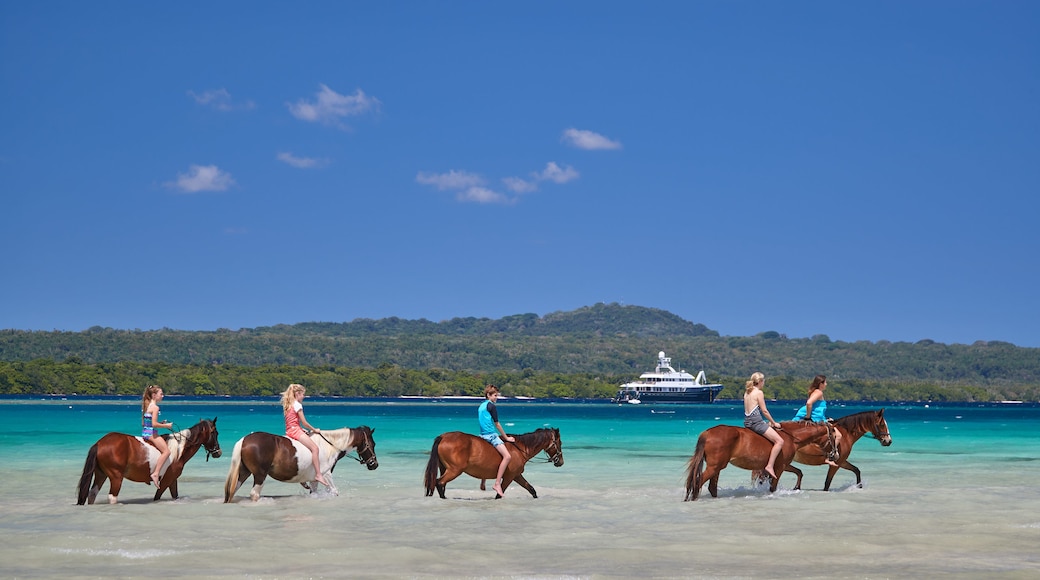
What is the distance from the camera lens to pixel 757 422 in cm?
1789

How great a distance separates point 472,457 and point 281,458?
2.75 meters

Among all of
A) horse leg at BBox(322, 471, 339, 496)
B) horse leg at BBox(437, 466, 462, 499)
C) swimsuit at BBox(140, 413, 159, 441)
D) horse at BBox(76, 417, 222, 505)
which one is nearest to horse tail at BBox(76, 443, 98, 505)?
horse at BBox(76, 417, 222, 505)

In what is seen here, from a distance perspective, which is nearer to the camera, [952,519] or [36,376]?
[952,519]

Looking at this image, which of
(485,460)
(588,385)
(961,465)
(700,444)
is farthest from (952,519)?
(588,385)

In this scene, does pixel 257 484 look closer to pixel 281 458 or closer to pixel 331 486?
pixel 281 458

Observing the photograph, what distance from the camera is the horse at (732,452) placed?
17.5 m

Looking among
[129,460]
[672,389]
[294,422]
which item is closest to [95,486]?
[129,460]

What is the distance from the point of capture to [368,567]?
11703 millimetres

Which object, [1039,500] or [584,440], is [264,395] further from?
[1039,500]

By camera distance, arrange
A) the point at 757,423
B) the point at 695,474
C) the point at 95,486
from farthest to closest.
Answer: the point at 757,423 → the point at 695,474 → the point at 95,486

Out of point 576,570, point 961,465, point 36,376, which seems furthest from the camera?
point 36,376

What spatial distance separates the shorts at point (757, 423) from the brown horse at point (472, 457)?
3007mm

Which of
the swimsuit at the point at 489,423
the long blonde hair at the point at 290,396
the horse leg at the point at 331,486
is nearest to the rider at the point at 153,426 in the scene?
the long blonde hair at the point at 290,396

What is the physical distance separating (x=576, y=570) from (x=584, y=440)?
3208 centimetres
